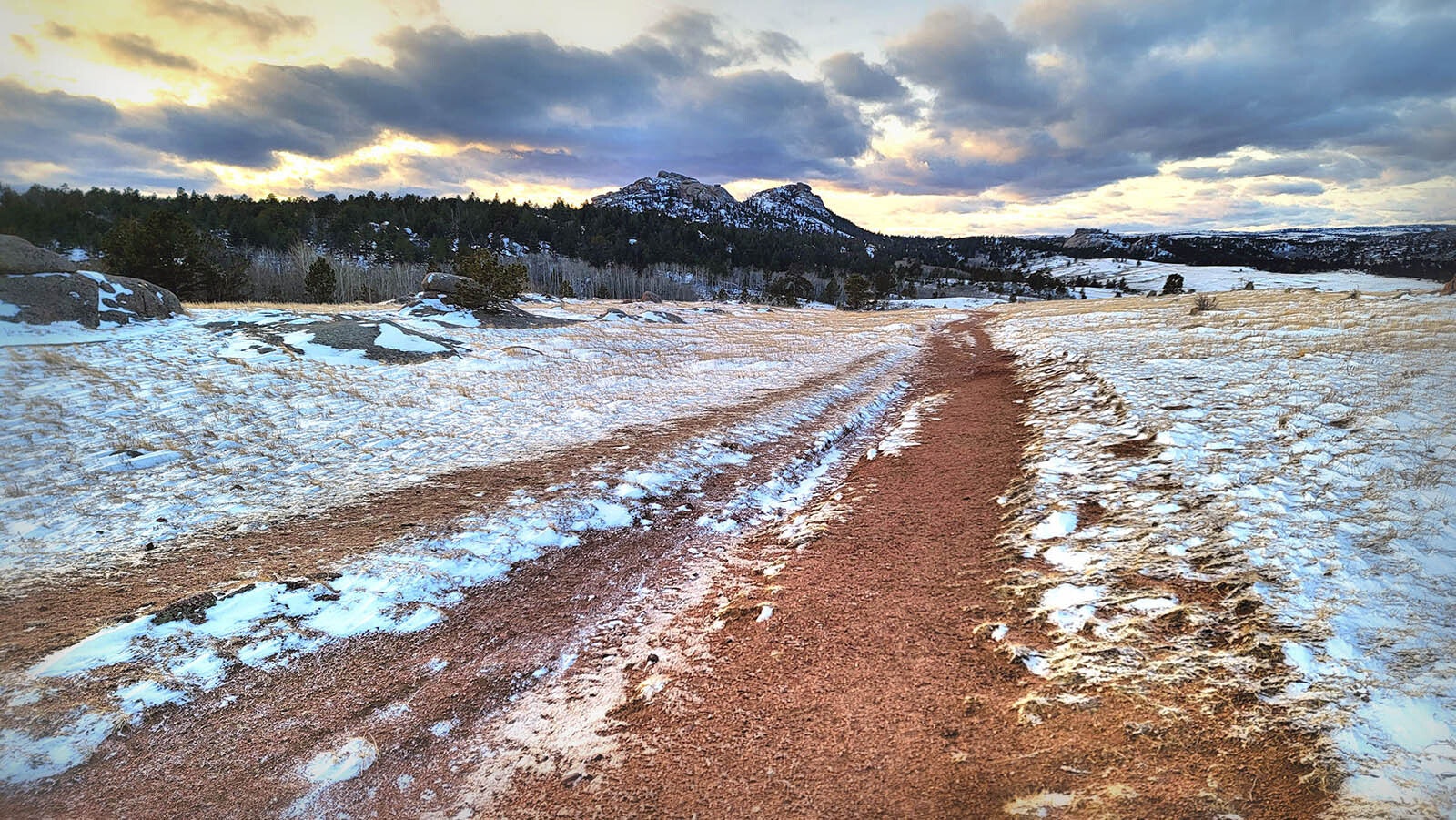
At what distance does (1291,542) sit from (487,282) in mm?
32371

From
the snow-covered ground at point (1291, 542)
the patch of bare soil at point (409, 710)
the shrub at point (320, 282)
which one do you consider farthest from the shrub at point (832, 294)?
the patch of bare soil at point (409, 710)

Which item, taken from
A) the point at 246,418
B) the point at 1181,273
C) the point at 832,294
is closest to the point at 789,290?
the point at 832,294

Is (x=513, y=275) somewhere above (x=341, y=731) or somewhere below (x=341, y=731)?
above

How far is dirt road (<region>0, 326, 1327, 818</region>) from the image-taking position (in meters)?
3.11

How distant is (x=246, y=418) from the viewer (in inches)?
424

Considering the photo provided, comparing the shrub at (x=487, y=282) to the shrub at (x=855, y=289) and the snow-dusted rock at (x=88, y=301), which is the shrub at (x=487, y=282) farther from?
the shrub at (x=855, y=289)

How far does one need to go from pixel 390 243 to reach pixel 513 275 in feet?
220

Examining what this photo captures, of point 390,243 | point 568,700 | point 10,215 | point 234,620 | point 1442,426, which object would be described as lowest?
point 568,700

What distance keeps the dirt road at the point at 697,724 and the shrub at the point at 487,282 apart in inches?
965

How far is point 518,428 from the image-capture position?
38.2 ft

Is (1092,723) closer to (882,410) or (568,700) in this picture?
(568,700)

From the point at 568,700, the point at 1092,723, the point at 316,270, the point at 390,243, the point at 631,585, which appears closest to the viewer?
the point at 1092,723

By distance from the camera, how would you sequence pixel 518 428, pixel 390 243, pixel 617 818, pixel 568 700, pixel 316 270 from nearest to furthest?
pixel 617 818
pixel 568 700
pixel 518 428
pixel 316 270
pixel 390 243

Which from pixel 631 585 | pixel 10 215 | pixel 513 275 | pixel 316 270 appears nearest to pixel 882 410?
pixel 631 585
